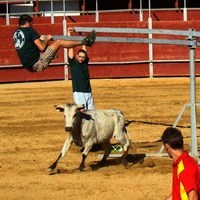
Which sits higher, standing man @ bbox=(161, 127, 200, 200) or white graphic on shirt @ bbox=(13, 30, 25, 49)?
white graphic on shirt @ bbox=(13, 30, 25, 49)

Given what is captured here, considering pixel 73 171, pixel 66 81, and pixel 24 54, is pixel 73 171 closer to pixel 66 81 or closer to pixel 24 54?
pixel 24 54

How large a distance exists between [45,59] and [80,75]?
91.5 inches

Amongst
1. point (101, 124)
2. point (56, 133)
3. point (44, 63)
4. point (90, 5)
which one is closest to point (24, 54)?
point (44, 63)

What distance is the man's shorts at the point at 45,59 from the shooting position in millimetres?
9938

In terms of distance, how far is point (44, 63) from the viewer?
10008mm

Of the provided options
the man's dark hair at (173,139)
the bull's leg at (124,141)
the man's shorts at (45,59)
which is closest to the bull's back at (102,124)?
the bull's leg at (124,141)

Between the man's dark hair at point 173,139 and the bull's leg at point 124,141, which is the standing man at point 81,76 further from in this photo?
the man's dark hair at point 173,139

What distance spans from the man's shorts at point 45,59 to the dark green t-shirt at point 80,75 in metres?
2.18

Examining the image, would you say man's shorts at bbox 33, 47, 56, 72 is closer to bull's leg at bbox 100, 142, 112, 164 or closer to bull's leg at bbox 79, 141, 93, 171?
bull's leg at bbox 79, 141, 93, 171

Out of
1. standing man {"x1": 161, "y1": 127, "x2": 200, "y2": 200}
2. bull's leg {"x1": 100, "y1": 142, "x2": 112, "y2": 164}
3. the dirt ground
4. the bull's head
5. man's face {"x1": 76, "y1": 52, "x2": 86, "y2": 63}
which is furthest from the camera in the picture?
man's face {"x1": 76, "y1": 52, "x2": 86, "y2": 63}

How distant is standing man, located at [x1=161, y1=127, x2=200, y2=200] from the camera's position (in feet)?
17.3

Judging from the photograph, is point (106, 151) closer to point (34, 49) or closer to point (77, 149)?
point (77, 149)

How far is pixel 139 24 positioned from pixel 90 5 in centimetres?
983

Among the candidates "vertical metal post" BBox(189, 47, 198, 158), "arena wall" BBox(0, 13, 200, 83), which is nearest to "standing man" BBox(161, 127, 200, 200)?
"vertical metal post" BBox(189, 47, 198, 158)
